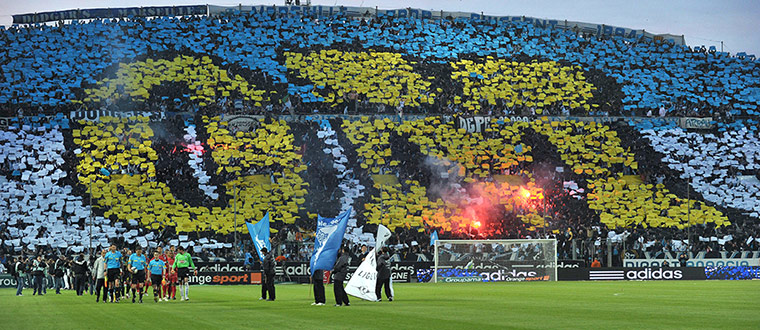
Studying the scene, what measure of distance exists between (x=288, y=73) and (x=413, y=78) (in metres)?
9.30

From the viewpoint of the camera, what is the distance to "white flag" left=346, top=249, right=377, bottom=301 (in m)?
30.1

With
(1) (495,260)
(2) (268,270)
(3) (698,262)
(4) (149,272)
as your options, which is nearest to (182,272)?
(4) (149,272)

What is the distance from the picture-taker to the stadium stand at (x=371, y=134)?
59844mm

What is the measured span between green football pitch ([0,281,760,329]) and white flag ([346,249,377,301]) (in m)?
0.35

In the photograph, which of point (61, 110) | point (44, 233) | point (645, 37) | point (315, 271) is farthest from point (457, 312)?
point (645, 37)

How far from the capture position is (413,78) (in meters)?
74.5

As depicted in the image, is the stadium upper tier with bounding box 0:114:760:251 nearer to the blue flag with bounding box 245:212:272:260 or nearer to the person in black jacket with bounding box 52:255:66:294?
the person in black jacket with bounding box 52:255:66:294

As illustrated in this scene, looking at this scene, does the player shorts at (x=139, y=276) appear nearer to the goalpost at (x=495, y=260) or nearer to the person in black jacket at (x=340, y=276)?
the person in black jacket at (x=340, y=276)

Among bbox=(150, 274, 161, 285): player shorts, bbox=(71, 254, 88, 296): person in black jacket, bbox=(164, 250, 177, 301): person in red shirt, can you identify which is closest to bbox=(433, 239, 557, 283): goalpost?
bbox=(71, 254, 88, 296): person in black jacket

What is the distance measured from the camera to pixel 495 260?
51188 mm

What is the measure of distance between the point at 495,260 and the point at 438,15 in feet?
129

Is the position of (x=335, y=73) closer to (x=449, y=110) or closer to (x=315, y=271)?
(x=449, y=110)

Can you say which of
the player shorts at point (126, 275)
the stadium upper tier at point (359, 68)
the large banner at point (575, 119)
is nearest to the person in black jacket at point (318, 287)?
the player shorts at point (126, 275)

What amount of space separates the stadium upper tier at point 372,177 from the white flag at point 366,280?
26.3 metres
